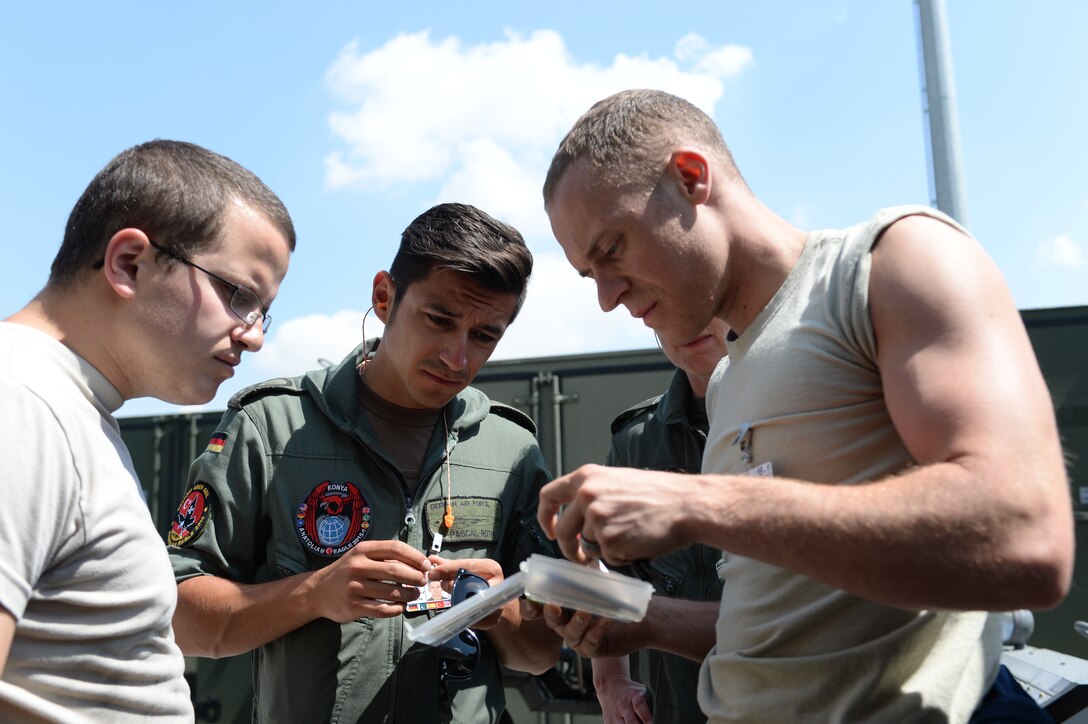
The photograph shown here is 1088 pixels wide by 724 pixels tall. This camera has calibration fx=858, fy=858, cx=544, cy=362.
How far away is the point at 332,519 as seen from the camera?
103 inches

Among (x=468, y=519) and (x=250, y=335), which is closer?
(x=250, y=335)

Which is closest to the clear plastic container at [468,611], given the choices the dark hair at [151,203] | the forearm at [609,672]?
the dark hair at [151,203]

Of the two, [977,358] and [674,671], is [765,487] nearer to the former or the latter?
[977,358]

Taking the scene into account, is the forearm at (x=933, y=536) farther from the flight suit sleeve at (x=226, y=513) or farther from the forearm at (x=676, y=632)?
the flight suit sleeve at (x=226, y=513)

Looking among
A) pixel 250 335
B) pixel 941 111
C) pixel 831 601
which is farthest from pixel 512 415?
pixel 941 111

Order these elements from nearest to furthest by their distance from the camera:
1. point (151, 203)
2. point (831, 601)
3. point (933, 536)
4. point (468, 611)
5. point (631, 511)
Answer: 1. point (933, 536)
2. point (631, 511)
3. point (831, 601)
4. point (468, 611)
5. point (151, 203)

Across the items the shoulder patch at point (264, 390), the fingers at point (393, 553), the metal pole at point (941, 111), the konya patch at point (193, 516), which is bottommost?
the fingers at point (393, 553)

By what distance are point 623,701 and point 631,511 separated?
1.81 metres

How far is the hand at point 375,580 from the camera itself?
2236 mm

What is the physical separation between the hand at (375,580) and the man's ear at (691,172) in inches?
45.6

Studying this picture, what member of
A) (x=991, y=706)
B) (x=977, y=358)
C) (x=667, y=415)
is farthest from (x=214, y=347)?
(x=667, y=415)

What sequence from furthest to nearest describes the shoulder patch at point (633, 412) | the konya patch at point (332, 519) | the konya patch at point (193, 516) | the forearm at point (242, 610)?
the shoulder patch at point (633, 412), the konya patch at point (332, 519), the konya patch at point (193, 516), the forearm at point (242, 610)

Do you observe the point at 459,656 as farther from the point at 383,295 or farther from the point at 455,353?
the point at 383,295

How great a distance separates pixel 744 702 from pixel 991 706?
0.42 m
